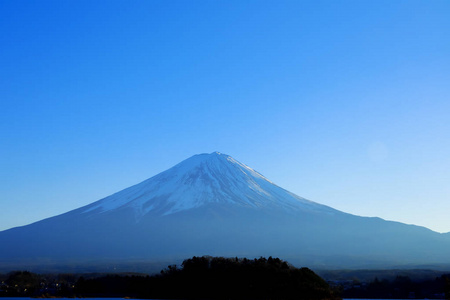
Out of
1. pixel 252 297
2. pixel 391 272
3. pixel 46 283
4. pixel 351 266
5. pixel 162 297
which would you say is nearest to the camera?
pixel 252 297

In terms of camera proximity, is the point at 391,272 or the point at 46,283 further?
the point at 391,272

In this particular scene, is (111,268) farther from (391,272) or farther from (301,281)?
(301,281)

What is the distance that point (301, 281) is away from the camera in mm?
81938

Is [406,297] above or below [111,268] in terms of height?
below

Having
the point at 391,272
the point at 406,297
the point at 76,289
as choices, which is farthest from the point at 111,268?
the point at 406,297

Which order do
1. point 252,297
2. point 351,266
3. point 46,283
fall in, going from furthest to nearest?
point 351,266 < point 46,283 < point 252,297

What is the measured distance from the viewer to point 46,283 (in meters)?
123

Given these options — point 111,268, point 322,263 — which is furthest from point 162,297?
point 322,263

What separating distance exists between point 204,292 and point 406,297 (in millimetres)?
41818

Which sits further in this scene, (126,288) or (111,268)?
(111,268)

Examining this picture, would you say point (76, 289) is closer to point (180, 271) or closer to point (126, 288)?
point (126, 288)

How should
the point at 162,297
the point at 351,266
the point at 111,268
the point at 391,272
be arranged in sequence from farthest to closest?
the point at 351,266 < the point at 111,268 < the point at 391,272 < the point at 162,297

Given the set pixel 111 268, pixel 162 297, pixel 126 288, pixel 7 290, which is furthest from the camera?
pixel 111 268

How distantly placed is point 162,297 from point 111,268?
80.4m
